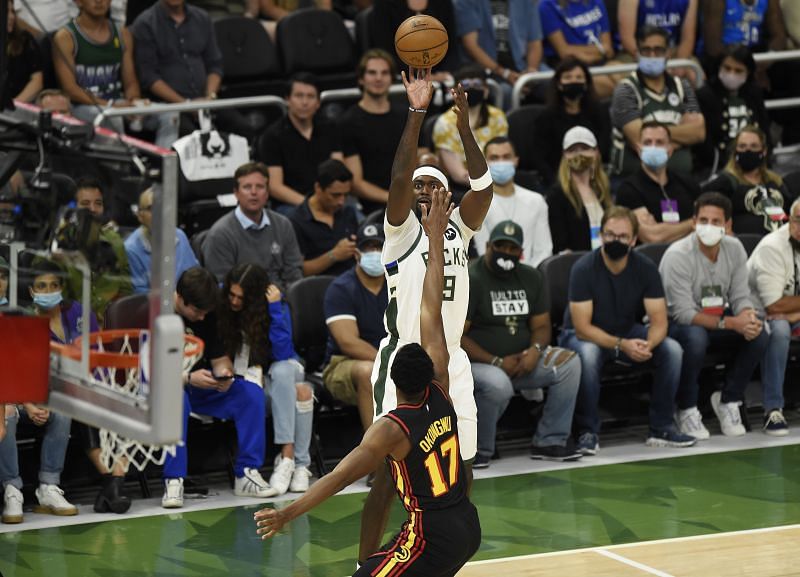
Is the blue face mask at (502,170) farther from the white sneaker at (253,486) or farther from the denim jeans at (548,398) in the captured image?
the white sneaker at (253,486)

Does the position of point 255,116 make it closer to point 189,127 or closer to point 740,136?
point 189,127

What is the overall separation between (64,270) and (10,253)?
0.43 m

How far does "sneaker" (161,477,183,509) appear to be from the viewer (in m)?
9.22

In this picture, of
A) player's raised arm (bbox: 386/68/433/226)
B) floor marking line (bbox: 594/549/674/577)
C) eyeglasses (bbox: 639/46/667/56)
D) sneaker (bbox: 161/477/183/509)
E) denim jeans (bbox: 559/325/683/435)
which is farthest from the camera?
eyeglasses (bbox: 639/46/667/56)

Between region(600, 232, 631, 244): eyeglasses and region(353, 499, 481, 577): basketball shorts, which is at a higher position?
region(600, 232, 631, 244): eyeglasses

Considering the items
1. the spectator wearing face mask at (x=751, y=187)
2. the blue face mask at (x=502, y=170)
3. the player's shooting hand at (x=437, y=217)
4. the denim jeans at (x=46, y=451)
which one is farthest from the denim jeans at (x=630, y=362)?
the player's shooting hand at (x=437, y=217)

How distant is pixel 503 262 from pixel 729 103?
3952mm

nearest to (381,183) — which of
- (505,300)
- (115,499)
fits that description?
(505,300)

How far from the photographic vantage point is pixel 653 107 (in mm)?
12727

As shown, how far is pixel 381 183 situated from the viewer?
11992mm

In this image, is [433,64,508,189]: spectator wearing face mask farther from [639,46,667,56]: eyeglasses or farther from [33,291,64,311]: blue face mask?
[33,291,64,311]: blue face mask

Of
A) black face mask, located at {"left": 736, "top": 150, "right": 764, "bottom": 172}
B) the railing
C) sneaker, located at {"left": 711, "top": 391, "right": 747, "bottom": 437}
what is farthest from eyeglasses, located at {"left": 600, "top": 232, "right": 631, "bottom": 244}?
the railing

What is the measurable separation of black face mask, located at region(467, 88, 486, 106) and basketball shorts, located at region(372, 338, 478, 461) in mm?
4785

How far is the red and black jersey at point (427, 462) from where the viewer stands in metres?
6.23
